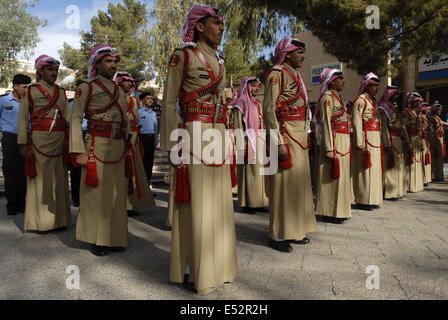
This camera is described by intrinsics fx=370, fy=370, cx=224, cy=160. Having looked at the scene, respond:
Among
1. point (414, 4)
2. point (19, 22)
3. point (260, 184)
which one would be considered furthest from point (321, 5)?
point (19, 22)

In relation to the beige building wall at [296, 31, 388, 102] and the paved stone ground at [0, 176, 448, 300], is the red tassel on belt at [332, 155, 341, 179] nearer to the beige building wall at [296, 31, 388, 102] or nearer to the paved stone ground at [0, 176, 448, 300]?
the paved stone ground at [0, 176, 448, 300]

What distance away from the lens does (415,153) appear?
26.8ft

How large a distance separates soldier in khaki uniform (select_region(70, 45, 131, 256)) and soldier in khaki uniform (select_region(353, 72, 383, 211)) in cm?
388

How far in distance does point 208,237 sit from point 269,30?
48.0 feet

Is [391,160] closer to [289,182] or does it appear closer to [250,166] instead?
[250,166]

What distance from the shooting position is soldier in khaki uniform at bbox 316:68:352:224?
5.01 m

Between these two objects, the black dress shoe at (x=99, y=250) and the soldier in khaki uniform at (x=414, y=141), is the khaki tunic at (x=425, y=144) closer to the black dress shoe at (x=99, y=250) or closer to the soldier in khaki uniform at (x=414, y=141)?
the soldier in khaki uniform at (x=414, y=141)

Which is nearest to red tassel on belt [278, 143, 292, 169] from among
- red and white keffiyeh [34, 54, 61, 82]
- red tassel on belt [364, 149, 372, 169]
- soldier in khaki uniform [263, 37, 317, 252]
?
soldier in khaki uniform [263, 37, 317, 252]

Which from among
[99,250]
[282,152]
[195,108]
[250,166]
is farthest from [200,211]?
[250,166]

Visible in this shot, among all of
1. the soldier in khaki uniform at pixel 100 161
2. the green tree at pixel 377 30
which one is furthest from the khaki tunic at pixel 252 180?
the green tree at pixel 377 30

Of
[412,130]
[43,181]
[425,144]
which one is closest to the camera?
[43,181]

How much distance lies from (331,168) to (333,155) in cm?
31

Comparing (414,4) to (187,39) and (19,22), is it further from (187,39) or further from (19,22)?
(19,22)

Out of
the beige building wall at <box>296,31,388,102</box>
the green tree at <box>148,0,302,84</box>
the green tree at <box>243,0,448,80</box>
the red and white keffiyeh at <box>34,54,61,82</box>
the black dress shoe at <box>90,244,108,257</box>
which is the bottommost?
the black dress shoe at <box>90,244,108,257</box>
